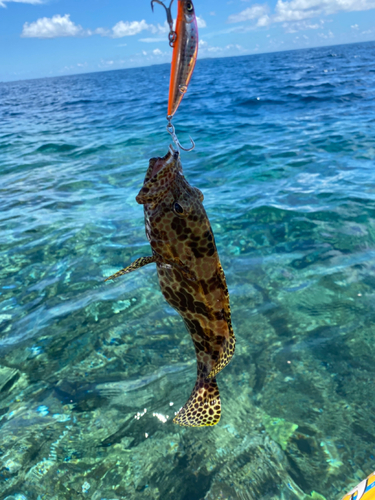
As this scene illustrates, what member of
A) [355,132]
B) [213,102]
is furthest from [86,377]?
[213,102]

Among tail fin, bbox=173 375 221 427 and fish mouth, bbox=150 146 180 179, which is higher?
fish mouth, bbox=150 146 180 179

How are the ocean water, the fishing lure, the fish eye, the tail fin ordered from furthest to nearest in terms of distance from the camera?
the ocean water → the tail fin → the fish eye → the fishing lure

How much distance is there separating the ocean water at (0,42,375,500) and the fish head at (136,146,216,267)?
3174mm

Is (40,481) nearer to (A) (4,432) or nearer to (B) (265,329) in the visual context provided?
(A) (4,432)

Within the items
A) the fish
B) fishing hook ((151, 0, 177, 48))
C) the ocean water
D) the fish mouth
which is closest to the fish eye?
the fish

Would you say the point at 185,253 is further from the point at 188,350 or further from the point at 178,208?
the point at 188,350

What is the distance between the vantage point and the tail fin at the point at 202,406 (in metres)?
3.38

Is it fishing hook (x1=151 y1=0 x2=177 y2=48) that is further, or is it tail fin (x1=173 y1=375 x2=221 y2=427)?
tail fin (x1=173 y1=375 x2=221 y2=427)

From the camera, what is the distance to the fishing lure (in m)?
2.61

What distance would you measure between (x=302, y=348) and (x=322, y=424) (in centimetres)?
134

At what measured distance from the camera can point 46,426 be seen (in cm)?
513

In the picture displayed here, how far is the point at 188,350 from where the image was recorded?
20.5 ft

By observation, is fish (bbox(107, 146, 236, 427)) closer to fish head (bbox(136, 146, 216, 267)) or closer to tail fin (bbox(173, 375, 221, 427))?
fish head (bbox(136, 146, 216, 267))

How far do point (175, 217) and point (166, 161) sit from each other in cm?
47
